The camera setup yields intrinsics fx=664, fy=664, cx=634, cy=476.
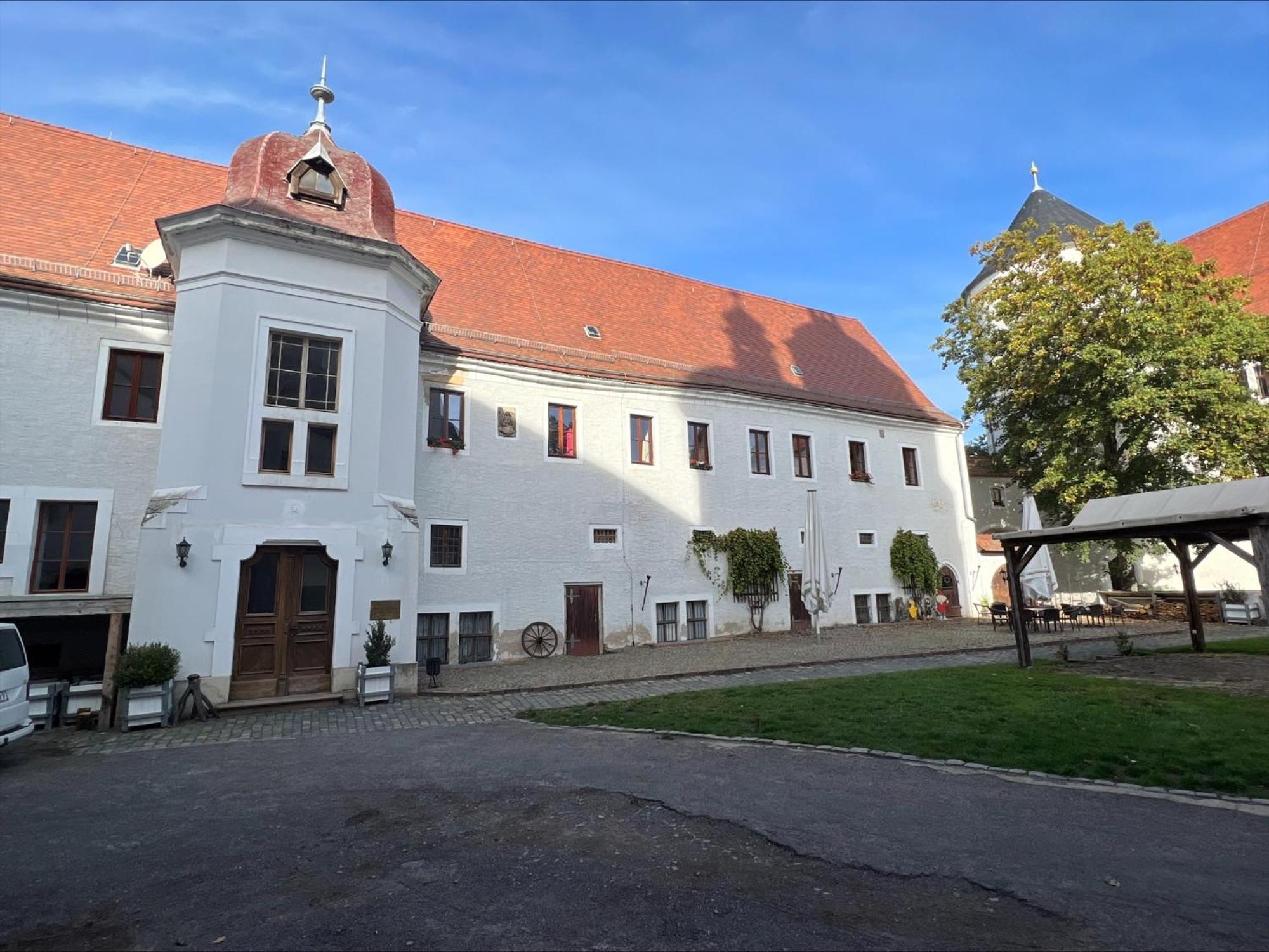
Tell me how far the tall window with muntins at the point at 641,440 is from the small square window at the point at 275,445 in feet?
30.0

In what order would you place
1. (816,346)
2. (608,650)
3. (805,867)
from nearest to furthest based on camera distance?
1. (805,867)
2. (608,650)
3. (816,346)

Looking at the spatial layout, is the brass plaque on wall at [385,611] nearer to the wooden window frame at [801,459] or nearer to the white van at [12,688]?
the white van at [12,688]

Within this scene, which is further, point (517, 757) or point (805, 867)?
point (517, 757)

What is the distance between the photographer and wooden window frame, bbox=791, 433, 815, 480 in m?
21.6

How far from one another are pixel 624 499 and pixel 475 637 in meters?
5.33

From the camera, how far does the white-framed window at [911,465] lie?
24.0 m

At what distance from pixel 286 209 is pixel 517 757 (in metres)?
11.3

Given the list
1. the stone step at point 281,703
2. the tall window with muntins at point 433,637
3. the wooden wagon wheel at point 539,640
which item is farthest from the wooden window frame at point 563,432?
the stone step at point 281,703

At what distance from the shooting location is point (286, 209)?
1288 centimetres

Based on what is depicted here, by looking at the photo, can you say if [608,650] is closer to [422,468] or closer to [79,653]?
[422,468]

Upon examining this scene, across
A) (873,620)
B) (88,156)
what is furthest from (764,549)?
(88,156)

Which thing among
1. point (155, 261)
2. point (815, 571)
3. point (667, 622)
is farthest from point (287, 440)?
point (815, 571)

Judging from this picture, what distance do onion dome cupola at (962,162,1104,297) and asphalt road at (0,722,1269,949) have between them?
30906mm

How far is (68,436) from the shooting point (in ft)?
39.6
